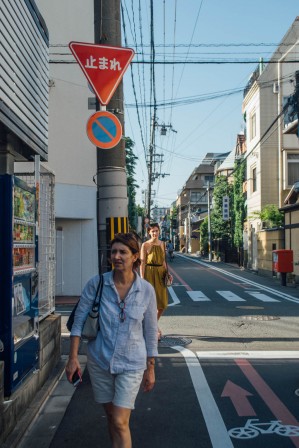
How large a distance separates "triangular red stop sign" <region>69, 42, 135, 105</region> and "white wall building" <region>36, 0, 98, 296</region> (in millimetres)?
8648

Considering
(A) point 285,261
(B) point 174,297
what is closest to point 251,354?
(B) point 174,297

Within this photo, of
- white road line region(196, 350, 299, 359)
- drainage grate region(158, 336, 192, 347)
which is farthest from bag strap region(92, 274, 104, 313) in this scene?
drainage grate region(158, 336, 192, 347)

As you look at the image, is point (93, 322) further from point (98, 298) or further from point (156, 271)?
point (156, 271)

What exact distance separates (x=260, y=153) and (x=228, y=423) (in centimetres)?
2875

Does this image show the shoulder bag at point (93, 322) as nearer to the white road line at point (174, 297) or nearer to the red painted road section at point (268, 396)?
the red painted road section at point (268, 396)

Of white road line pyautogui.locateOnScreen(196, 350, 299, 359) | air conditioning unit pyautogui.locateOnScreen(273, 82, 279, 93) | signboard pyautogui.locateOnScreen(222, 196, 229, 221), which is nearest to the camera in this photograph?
white road line pyautogui.locateOnScreen(196, 350, 299, 359)

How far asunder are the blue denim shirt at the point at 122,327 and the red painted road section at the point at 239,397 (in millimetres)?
2050

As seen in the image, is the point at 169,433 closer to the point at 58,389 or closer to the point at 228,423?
the point at 228,423

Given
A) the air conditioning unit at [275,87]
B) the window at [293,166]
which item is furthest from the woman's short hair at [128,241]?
the air conditioning unit at [275,87]

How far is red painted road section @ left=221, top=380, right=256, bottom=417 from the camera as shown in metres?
5.12

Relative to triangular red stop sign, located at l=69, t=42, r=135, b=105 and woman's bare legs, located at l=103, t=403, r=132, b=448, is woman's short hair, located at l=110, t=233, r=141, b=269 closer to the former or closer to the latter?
woman's bare legs, located at l=103, t=403, r=132, b=448

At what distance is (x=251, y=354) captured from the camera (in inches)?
307

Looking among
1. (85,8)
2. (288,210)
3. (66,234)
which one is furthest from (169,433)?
(288,210)

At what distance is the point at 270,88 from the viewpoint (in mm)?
32531
